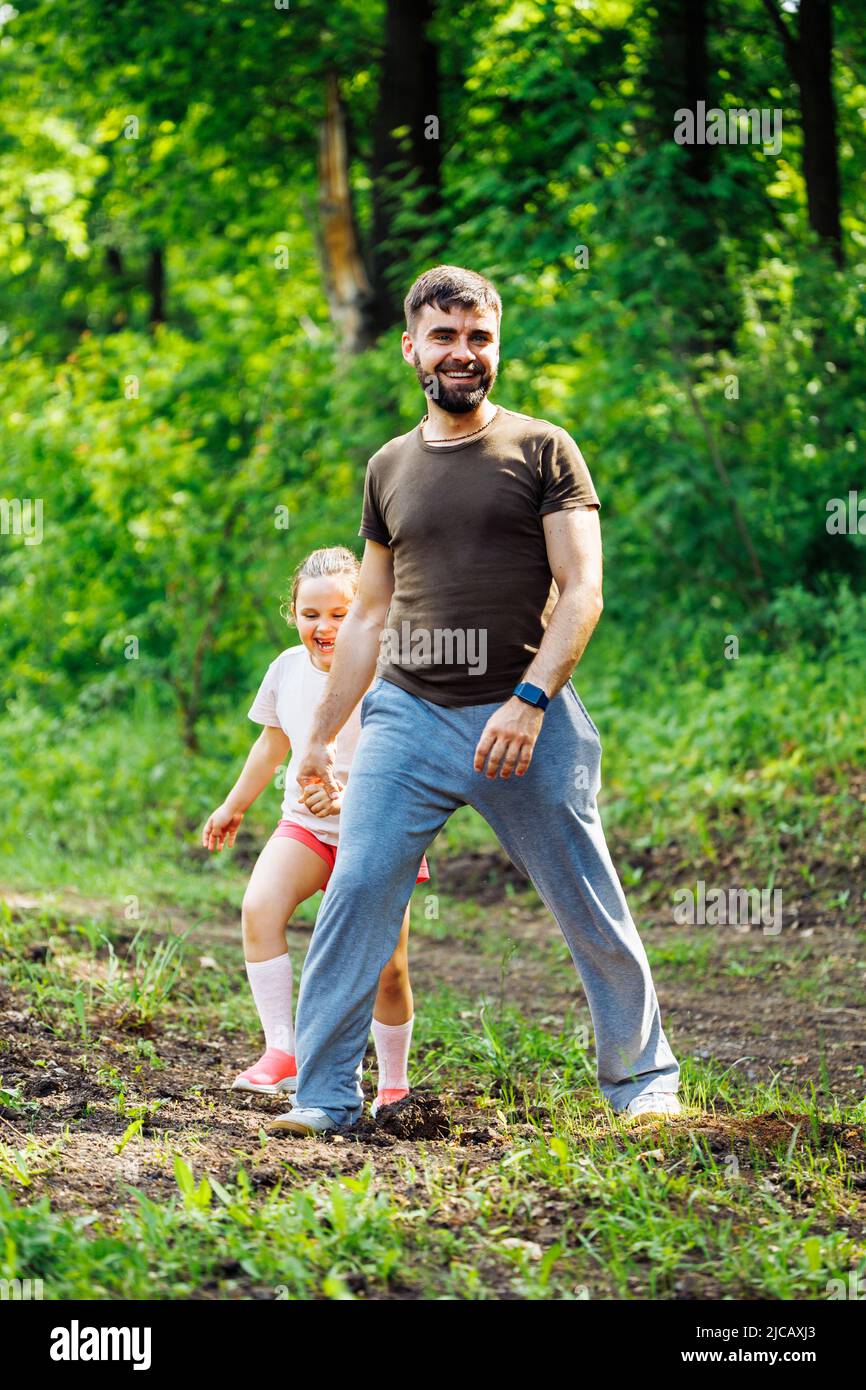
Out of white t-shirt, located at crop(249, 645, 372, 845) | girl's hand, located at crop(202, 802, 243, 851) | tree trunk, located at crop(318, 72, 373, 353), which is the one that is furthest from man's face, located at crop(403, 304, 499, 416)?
tree trunk, located at crop(318, 72, 373, 353)

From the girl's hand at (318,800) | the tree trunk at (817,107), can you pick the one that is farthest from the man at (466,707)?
the tree trunk at (817,107)

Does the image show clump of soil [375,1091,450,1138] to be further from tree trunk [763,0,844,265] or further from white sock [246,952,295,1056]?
tree trunk [763,0,844,265]

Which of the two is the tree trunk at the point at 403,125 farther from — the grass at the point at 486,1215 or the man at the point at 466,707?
the grass at the point at 486,1215

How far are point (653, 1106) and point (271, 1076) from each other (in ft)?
3.84

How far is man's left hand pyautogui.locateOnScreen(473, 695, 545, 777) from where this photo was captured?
3.75 m

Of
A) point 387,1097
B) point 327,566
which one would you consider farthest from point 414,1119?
point 327,566

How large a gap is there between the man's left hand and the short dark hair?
1.09m

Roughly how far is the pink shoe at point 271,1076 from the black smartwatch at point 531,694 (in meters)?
1.48

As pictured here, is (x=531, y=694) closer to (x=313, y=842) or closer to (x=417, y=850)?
(x=417, y=850)
